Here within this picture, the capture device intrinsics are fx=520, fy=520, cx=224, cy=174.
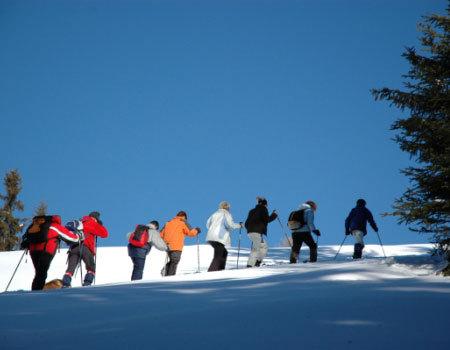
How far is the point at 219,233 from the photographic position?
13.2m

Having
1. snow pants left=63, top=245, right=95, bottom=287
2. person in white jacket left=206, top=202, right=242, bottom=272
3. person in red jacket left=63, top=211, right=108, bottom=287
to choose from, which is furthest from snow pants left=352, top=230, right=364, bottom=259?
snow pants left=63, top=245, right=95, bottom=287

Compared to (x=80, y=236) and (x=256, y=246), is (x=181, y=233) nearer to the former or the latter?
(x=256, y=246)

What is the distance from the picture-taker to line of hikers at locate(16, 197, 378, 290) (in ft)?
37.3

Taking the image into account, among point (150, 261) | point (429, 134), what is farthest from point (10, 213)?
point (429, 134)

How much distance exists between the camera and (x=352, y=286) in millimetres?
6867

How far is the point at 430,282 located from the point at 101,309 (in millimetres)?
4207

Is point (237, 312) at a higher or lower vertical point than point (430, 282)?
lower

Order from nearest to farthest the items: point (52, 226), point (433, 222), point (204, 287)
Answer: point (204, 287), point (433, 222), point (52, 226)

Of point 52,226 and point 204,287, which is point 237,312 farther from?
point 52,226

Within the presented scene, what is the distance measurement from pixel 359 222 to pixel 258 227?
116 inches

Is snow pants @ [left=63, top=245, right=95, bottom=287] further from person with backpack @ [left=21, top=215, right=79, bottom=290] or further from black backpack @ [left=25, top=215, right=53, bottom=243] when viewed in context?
black backpack @ [left=25, top=215, right=53, bottom=243]

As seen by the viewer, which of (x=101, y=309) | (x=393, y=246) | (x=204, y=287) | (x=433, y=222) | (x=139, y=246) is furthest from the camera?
(x=393, y=246)

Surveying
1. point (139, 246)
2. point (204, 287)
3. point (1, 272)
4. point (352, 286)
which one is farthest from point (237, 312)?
point (1, 272)

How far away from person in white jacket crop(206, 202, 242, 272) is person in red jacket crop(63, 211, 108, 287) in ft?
9.17
